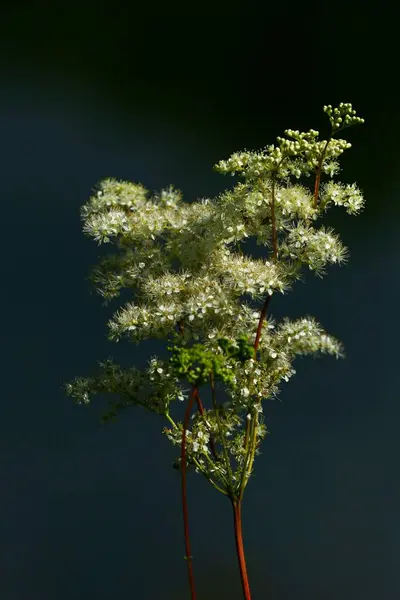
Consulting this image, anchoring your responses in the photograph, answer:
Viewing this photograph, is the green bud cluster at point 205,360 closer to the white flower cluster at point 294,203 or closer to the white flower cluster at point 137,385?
the white flower cluster at point 137,385

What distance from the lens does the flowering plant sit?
3.83ft

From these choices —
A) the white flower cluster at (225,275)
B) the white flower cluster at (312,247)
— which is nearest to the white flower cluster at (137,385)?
the white flower cluster at (225,275)

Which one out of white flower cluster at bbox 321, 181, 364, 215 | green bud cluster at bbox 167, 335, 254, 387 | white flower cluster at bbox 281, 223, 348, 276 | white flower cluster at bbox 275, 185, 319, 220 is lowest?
green bud cluster at bbox 167, 335, 254, 387

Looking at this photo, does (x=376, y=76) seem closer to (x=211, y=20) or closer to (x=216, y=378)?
(x=211, y=20)

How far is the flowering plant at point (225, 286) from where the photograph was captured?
1.17 m

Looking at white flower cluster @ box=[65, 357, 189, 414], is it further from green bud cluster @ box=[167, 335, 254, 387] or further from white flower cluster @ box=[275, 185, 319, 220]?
white flower cluster @ box=[275, 185, 319, 220]

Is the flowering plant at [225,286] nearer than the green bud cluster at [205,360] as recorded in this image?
No

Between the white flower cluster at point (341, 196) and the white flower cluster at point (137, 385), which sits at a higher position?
the white flower cluster at point (341, 196)

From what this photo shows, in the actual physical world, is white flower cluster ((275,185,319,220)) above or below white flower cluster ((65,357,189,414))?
above

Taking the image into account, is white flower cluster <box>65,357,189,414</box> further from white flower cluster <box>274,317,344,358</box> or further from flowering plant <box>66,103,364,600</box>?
white flower cluster <box>274,317,344,358</box>

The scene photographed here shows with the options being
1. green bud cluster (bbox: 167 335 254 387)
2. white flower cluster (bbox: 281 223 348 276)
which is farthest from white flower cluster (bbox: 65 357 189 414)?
white flower cluster (bbox: 281 223 348 276)

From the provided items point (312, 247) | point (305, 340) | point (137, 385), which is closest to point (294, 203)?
point (312, 247)

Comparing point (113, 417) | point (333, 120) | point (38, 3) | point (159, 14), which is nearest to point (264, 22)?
point (159, 14)

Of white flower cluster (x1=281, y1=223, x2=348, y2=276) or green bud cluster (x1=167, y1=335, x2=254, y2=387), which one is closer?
green bud cluster (x1=167, y1=335, x2=254, y2=387)
